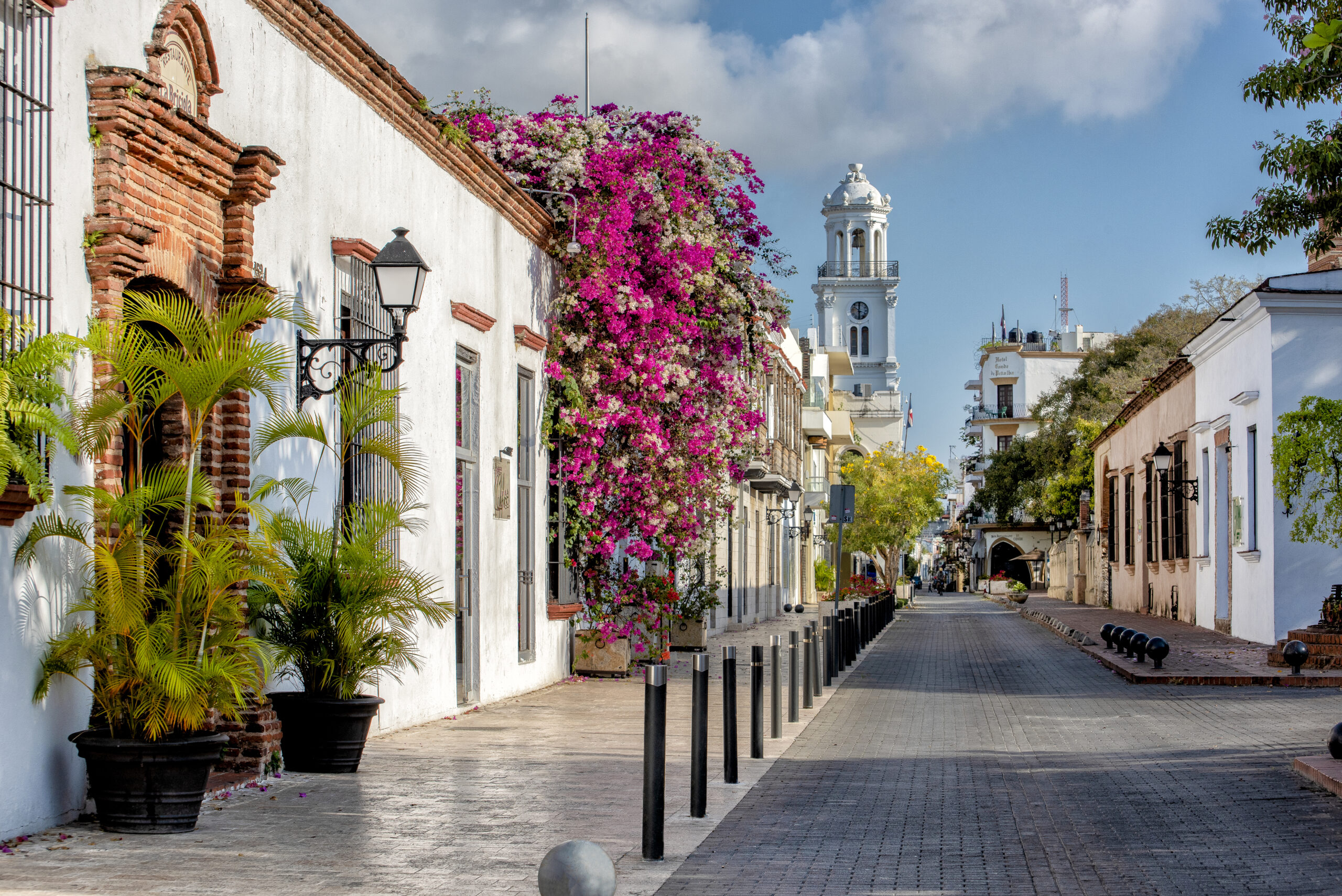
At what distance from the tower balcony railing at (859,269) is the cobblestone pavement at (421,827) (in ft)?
299

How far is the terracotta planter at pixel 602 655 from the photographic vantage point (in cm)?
1766

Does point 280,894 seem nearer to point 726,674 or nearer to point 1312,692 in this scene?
point 726,674

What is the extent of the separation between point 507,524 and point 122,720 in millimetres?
8353

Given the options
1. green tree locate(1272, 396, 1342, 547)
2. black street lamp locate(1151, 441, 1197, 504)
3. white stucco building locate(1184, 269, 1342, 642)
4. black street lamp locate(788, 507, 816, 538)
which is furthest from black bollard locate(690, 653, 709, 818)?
black street lamp locate(788, 507, 816, 538)

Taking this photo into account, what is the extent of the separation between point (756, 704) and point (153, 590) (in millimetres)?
4812

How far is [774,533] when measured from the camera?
135 feet

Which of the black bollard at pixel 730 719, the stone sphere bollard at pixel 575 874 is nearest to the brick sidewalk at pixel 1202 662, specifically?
the black bollard at pixel 730 719

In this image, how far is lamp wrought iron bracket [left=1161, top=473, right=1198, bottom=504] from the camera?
1147 inches

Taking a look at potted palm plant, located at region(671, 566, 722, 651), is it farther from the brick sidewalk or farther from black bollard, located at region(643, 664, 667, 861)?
black bollard, located at region(643, 664, 667, 861)

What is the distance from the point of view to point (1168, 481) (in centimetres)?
3158

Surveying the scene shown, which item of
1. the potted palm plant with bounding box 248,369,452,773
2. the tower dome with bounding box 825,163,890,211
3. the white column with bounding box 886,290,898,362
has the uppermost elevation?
the tower dome with bounding box 825,163,890,211

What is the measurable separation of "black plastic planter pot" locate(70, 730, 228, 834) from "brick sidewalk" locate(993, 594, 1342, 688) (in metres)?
13.1

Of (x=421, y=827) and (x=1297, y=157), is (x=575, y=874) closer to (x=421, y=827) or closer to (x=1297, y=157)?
(x=421, y=827)

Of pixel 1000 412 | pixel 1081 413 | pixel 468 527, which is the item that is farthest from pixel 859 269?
pixel 468 527
